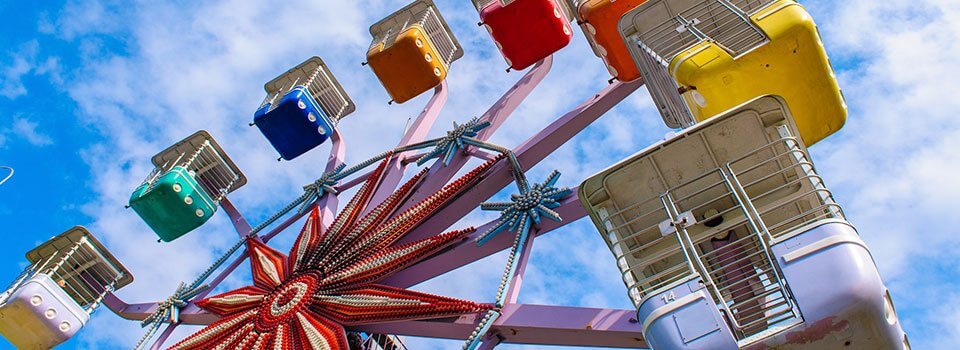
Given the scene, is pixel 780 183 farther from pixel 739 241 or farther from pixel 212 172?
pixel 212 172

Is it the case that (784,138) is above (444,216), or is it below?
above

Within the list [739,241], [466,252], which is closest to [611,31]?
[466,252]

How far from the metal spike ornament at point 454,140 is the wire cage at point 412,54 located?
224 cm

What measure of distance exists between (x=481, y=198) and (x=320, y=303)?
2257 millimetres

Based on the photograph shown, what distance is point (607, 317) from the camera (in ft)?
28.0

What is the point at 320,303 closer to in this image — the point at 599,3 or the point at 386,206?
the point at 386,206

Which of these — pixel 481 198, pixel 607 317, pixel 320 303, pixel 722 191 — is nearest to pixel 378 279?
pixel 320 303

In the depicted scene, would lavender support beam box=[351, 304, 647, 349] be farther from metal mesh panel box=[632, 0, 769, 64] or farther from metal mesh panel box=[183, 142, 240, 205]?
metal mesh panel box=[183, 142, 240, 205]

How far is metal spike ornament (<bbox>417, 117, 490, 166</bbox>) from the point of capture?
12.6m

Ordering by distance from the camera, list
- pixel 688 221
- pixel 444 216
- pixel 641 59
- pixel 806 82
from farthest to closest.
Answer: pixel 444 216, pixel 641 59, pixel 806 82, pixel 688 221

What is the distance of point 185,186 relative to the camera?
14023 mm

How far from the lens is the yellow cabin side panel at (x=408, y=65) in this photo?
1471cm

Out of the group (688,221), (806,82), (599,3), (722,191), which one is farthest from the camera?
(599,3)

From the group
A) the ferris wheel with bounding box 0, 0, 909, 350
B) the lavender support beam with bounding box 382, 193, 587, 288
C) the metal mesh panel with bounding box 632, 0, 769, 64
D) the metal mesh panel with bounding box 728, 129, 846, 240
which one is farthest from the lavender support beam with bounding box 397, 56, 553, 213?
the metal mesh panel with bounding box 728, 129, 846, 240
